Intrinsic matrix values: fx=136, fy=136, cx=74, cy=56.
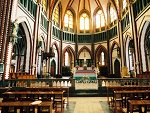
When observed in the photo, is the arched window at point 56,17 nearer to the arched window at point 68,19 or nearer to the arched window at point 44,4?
the arched window at point 68,19

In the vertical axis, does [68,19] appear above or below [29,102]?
above

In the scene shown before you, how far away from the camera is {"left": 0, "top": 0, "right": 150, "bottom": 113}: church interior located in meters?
6.29

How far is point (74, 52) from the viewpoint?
2405 centimetres

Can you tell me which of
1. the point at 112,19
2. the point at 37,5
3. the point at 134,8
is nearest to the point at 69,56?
the point at 112,19

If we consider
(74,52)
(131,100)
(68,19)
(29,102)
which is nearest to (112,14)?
(68,19)

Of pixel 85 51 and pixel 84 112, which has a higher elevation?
pixel 85 51

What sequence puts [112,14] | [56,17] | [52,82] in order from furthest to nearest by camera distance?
[56,17]
[112,14]
[52,82]

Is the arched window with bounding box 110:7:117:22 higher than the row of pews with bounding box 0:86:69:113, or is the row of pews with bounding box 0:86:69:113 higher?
the arched window with bounding box 110:7:117:22

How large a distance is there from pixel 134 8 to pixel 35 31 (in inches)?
437

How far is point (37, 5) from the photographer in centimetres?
1540

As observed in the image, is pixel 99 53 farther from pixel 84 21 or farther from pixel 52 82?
pixel 52 82

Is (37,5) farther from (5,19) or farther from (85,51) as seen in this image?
(85,51)

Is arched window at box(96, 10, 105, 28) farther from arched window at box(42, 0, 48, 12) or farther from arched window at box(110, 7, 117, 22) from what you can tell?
arched window at box(42, 0, 48, 12)

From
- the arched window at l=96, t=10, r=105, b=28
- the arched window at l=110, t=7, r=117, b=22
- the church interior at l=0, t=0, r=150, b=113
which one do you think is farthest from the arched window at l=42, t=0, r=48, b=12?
the arched window at l=110, t=7, r=117, b=22
